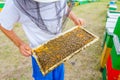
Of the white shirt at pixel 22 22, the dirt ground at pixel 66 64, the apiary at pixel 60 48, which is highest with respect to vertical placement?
the white shirt at pixel 22 22

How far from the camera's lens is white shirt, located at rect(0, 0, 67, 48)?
1.57m

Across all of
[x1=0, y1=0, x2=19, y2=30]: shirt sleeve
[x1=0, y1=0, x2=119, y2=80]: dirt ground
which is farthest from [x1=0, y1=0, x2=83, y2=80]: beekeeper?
[x1=0, y1=0, x2=119, y2=80]: dirt ground

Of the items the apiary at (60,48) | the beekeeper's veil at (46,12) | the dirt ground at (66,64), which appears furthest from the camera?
the dirt ground at (66,64)

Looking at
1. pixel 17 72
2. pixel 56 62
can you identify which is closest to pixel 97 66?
pixel 17 72

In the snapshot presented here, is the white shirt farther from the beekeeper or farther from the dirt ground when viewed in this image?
the dirt ground

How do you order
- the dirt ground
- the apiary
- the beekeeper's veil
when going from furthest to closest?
the dirt ground < the apiary < the beekeeper's veil

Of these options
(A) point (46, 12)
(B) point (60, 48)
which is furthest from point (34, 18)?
(B) point (60, 48)

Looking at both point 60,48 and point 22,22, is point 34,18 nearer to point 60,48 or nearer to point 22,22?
point 22,22

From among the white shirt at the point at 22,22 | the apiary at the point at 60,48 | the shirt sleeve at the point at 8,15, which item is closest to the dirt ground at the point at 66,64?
the apiary at the point at 60,48

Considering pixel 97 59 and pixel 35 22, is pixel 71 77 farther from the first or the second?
pixel 35 22

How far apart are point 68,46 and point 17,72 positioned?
1416 millimetres

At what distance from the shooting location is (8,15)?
160 centimetres

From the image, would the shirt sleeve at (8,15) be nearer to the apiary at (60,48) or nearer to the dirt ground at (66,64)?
the apiary at (60,48)

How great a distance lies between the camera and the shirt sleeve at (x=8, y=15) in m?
1.56
